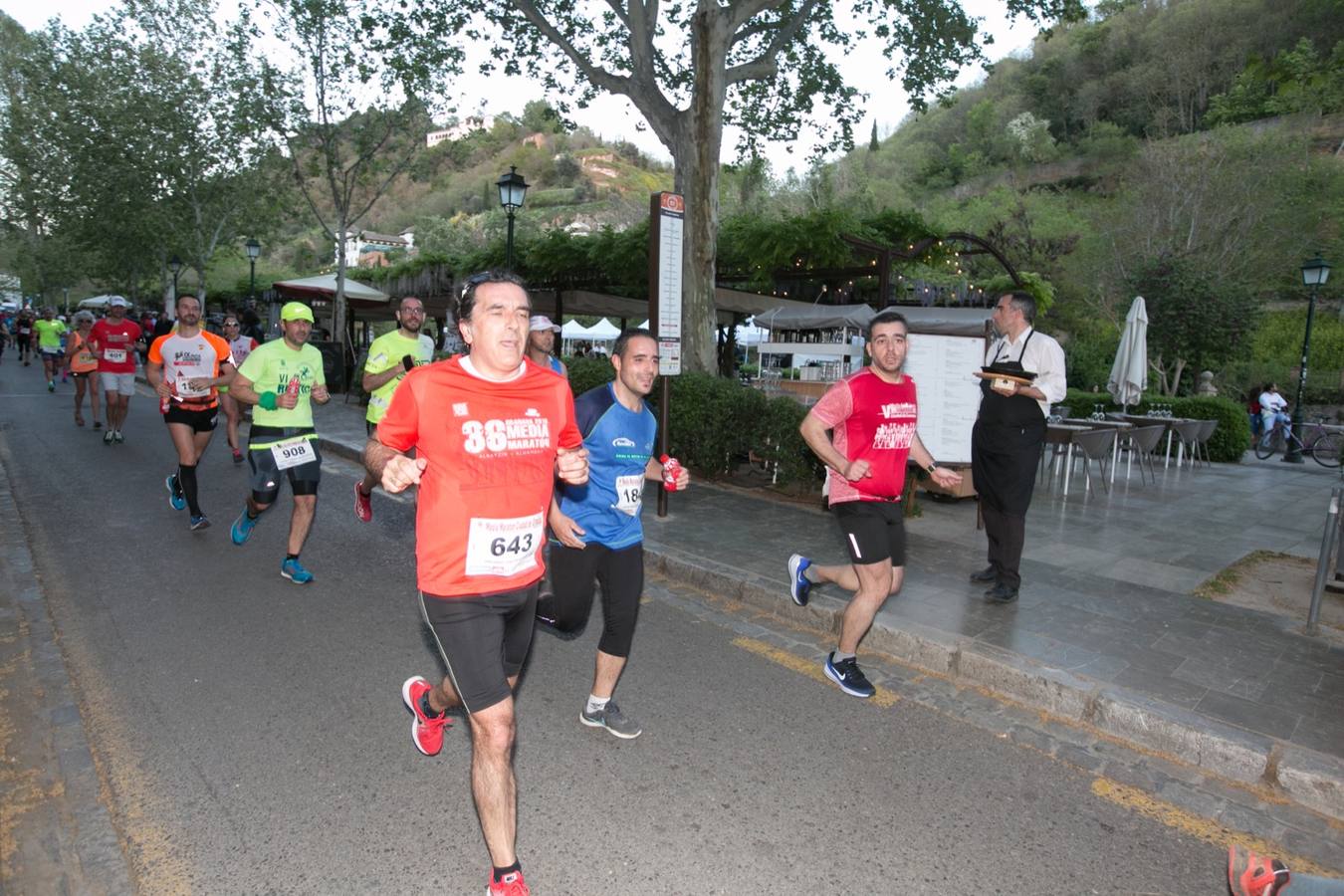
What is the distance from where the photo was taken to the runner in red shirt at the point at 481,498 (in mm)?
2496

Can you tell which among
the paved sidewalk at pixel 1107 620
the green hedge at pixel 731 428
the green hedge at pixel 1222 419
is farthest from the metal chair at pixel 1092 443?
the green hedge at pixel 1222 419

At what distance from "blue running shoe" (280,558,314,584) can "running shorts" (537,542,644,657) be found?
2.92 metres

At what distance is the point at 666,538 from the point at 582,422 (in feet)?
11.8

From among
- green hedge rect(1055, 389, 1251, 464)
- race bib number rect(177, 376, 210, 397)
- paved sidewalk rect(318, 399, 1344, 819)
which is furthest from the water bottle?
green hedge rect(1055, 389, 1251, 464)

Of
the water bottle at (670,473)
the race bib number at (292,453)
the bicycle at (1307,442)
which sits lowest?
the bicycle at (1307,442)

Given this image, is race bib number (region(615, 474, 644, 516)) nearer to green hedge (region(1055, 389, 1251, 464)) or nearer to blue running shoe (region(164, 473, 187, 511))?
blue running shoe (region(164, 473, 187, 511))

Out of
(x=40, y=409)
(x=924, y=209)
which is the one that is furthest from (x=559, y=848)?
(x=924, y=209)

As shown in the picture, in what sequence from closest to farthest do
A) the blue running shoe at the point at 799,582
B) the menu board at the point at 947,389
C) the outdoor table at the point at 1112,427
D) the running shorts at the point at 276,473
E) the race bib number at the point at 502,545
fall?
the race bib number at the point at 502,545 < the blue running shoe at the point at 799,582 < the running shorts at the point at 276,473 < the menu board at the point at 947,389 < the outdoor table at the point at 1112,427

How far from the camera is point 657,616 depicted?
212 inches

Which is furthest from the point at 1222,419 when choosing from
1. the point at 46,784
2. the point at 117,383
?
the point at 117,383

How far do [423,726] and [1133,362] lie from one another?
41.1 ft

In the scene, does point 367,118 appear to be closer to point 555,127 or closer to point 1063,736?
point 555,127

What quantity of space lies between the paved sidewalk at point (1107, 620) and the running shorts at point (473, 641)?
300 centimetres

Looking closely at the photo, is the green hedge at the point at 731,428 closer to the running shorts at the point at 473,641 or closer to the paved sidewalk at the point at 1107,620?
the paved sidewalk at the point at 1107,620
